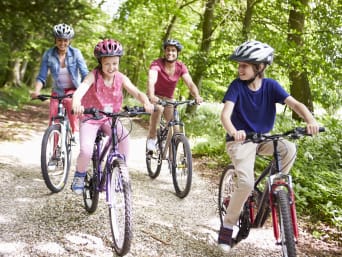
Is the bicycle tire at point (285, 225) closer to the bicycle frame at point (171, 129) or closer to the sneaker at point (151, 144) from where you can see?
Answer: the bicycle frame at point (171, 129)

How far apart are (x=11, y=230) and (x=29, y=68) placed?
31.9 meters

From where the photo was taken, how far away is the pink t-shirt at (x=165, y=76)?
6.52 meters

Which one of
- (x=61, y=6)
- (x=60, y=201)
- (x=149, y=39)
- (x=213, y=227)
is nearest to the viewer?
(x=213, y=227)

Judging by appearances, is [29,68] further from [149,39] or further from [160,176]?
[160,176]

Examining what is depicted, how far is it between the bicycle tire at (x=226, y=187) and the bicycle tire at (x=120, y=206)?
127cm

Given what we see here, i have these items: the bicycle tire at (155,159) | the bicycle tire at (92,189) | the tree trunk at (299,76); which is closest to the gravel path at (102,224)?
the bicycle tire at (92,189)

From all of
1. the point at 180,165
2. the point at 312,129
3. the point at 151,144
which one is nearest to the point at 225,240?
the point at 312,129

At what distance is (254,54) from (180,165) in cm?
267

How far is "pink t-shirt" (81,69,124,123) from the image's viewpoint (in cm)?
455

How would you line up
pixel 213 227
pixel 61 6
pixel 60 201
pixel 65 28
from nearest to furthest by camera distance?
pixel 213 227 → pixel 60 201 → pixel 65 28 → pixel 61 6

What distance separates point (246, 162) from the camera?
3732 mm

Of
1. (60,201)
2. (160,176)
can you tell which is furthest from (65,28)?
(160,176)

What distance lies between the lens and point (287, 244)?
3146 mm

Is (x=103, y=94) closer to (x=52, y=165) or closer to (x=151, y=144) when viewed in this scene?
(x=52, y=165)
